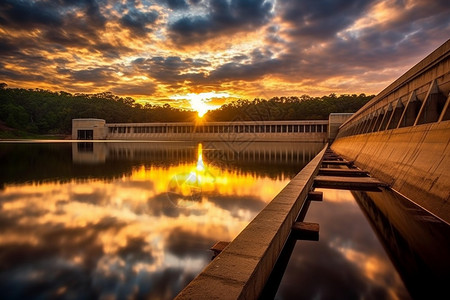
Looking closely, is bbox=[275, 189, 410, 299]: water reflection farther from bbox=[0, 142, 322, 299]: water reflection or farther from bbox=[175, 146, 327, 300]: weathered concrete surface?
bbox=[0, 142, 322, 299]: water reflection

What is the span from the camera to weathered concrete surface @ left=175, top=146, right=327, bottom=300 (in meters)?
2.67

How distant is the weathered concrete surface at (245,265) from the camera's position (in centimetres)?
267

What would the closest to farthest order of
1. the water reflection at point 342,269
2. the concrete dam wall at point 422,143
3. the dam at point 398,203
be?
the dam at point 398,203
the water reflection at point 342,269
the concrete dam wall at point 422,143

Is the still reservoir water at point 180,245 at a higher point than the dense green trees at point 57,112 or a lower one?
lower

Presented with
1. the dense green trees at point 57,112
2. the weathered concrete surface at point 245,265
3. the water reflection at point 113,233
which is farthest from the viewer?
the dense green trees at point 57,112

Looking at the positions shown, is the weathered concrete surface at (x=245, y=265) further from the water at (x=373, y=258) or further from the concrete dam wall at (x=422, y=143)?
the concrete dam wall at (x=422, y=143)

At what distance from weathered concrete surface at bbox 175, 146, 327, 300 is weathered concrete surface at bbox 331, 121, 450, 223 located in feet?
11.3

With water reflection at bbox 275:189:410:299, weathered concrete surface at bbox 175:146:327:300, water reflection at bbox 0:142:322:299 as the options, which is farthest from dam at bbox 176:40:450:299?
water reflection at bbox 0:142:322:299

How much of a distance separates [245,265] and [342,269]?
1938 millimetres

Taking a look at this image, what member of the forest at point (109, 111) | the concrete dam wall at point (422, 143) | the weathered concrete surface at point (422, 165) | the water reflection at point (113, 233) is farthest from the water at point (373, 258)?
the forest at point (109, 111)

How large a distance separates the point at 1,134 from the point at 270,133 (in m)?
82.0

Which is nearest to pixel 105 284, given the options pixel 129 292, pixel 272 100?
pixel 129 292

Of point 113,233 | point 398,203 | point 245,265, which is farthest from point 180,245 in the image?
point 398,203

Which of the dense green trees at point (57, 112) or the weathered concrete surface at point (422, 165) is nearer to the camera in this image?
the weathered concrete surface at point (422, 165)
